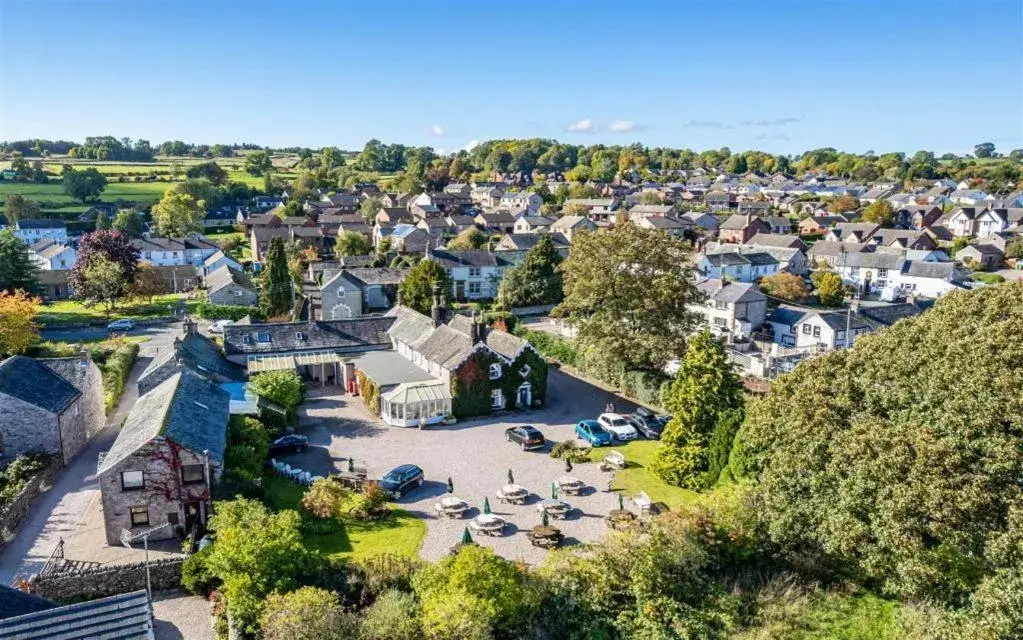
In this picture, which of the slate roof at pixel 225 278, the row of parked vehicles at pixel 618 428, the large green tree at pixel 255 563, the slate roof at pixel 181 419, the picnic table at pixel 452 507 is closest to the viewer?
the large green tree at pixel 255 563

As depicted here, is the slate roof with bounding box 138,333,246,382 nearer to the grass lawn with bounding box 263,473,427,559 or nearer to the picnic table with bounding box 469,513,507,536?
the grass lawn with bounding box 263,473,427,559

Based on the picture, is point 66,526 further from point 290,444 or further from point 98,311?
point 98,311

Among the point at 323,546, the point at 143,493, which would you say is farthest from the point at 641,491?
the point at 143,493

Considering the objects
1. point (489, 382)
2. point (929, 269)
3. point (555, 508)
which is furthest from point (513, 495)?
point (929, 269)

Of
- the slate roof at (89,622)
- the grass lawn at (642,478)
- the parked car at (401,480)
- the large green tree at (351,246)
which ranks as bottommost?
the grass lawn at (642,478)

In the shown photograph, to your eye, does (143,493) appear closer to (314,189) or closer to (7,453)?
(7,453)

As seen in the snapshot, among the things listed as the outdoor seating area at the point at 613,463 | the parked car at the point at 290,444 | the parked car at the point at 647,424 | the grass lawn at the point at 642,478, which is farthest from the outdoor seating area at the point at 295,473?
the parked car at the point at 647,424

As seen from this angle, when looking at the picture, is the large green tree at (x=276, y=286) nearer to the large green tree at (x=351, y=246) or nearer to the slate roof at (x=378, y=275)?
the slate roof at (x=378, y=275)

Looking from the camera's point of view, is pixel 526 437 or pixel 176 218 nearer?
pixel 526 437
